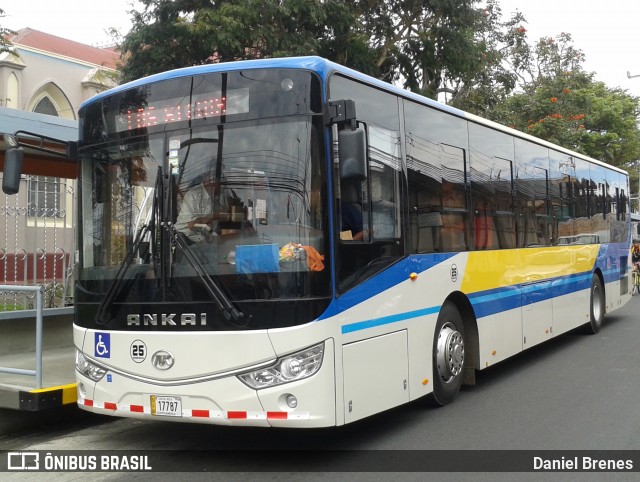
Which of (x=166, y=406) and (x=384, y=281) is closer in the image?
(x=166, y=406)

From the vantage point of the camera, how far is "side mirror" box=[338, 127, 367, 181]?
5266 mm

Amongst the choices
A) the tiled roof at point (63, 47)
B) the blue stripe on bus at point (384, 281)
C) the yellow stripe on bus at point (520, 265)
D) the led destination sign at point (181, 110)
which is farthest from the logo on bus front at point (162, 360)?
the tiled roof at point (63, 47)

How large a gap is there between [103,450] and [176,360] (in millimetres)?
1518

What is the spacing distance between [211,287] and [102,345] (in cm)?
117

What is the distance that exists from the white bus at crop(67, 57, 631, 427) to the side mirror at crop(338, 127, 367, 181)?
11 mm

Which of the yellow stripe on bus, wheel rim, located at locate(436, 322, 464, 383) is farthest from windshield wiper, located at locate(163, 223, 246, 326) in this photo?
the yellow stripe on bus

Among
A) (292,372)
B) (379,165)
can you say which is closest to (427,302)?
(379,165)

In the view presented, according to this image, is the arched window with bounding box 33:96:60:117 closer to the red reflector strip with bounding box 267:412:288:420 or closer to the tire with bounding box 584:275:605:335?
the tire with bounding box 584:275:605:335

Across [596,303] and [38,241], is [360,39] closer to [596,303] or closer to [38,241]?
[596,303]

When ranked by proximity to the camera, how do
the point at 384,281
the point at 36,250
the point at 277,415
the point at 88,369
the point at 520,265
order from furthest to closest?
the point at 520,265 < the point at 36,250 < the point at 384,281 < the point at 88,369 < the point at 277,415

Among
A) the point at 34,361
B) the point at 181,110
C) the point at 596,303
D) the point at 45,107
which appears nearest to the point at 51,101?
the point at 45,107

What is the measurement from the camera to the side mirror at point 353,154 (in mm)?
5266

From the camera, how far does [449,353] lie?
23.8 feet

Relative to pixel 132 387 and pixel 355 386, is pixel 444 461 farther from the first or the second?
pixel 132 387
